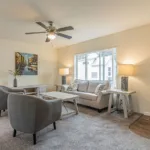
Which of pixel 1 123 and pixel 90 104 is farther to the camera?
pixel 90 104

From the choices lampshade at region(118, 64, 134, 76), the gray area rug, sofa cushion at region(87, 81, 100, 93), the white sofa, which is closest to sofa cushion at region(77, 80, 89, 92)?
the white sofa

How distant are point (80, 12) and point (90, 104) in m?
2.59

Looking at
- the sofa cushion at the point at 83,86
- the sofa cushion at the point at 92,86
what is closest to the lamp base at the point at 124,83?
the sofa cushion at the point at 92,86

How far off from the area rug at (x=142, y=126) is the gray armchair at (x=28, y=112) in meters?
1.80

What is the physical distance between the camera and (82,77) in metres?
5.67

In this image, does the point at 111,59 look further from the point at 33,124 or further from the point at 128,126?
the point at 33,124

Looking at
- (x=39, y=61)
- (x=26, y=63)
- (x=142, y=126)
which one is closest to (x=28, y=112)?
(x=142, y=126)

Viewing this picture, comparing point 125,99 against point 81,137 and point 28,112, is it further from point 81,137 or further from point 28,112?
point 28,112

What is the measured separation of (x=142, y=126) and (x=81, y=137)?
1446mm

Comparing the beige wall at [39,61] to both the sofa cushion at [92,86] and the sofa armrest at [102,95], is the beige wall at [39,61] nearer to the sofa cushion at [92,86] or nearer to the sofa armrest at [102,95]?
the sofa cushion at [92,86]

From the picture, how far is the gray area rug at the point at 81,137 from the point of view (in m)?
2.10

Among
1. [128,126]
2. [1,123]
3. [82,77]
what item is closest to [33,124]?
[1,123]

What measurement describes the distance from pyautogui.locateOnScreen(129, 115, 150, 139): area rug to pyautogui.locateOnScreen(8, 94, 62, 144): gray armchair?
180 centimetres

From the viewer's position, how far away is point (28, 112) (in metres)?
2.12
